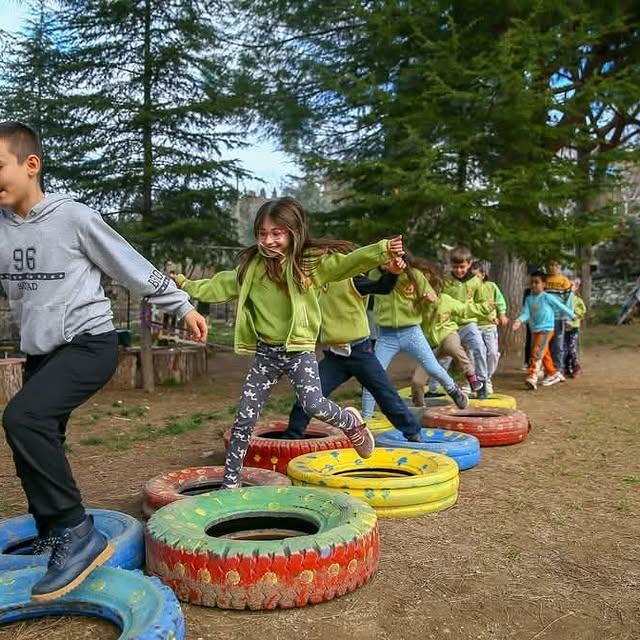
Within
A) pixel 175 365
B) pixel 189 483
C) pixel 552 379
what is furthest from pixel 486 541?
pixel 175 365

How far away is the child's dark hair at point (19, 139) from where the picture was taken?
9.68ft

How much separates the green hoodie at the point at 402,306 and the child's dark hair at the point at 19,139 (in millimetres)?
3816

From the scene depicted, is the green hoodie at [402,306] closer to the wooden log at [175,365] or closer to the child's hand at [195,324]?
the child's hand at [195,324]

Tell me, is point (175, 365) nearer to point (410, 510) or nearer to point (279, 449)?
point (279, 449)

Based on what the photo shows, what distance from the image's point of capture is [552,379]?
442 inches

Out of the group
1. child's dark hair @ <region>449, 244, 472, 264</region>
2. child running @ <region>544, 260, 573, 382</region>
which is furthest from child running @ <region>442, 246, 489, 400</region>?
child running @ <region>544, 260, 573, 382</region>

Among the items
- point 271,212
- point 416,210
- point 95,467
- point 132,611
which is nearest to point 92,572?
point 132,611

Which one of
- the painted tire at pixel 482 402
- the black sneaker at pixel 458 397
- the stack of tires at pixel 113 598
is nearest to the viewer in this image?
the stack of tires at pixel 113 598

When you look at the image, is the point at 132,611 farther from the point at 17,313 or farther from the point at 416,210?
the point at 416,210

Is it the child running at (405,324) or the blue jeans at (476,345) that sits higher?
the child running at (405,324)

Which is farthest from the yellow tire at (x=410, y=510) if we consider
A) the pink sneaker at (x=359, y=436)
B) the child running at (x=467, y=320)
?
the child running at (x=467, y=320)

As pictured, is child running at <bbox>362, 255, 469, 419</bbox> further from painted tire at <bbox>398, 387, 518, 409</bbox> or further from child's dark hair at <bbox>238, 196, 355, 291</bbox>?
child's dark hair at <bbox>238, 196, 355, 291</bbox>

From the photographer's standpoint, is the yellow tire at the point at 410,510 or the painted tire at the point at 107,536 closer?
the painted tire at the point at 107,536

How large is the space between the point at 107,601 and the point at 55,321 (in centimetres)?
111
